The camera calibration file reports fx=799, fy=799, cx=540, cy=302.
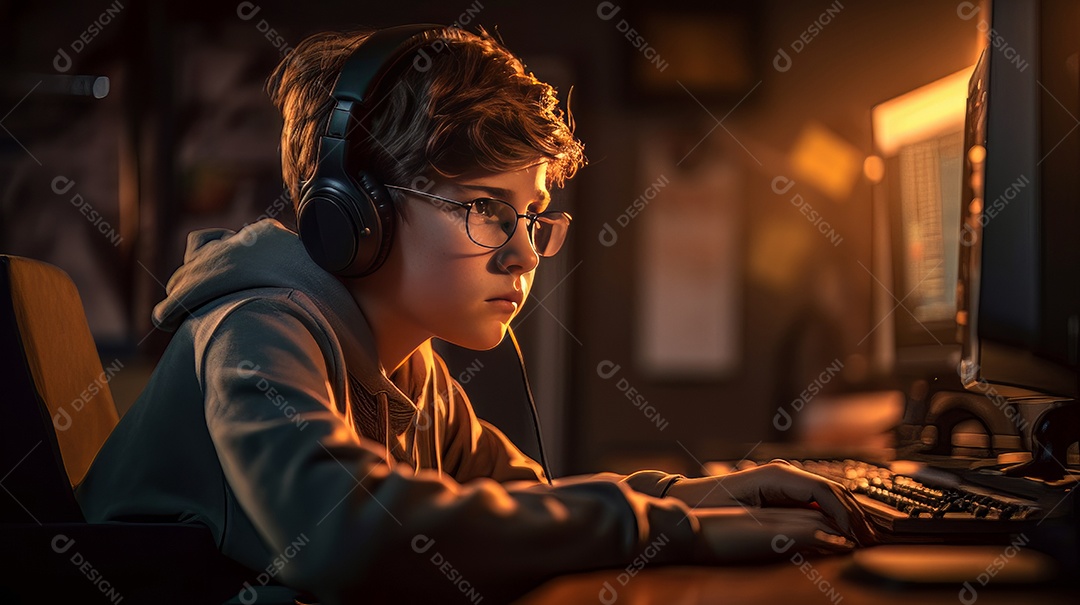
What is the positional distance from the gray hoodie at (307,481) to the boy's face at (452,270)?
0.05m

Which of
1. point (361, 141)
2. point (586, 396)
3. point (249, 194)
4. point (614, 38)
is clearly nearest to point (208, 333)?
point (361, 141)

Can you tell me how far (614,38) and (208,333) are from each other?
1.25 meters

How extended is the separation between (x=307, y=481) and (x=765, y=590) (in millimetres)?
343

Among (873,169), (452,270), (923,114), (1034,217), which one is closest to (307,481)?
(452,270)

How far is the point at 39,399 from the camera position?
74cm

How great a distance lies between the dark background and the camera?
5.18ft

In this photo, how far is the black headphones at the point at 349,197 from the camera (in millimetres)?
802

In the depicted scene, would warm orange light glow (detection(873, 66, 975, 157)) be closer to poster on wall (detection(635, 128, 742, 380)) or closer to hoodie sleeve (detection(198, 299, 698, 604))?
poster on wall (detection(635, 128, 742, 380))

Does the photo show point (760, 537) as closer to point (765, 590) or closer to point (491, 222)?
point (765, 590)

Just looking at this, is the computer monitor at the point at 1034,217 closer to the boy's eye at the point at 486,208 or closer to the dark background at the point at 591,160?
the boy's eye at the point at 486,208

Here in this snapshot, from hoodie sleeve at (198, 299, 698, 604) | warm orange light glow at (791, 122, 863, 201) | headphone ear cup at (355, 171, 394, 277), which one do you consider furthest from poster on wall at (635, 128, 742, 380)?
hoodie sleeve at (198, 299, 698, 604)

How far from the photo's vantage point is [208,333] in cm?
72

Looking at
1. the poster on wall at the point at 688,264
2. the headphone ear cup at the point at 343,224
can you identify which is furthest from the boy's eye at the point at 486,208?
the poster on wall at the point at 688,264

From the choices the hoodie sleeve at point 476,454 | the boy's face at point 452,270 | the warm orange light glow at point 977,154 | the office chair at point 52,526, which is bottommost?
the hoodie sleeve at point 476,454
